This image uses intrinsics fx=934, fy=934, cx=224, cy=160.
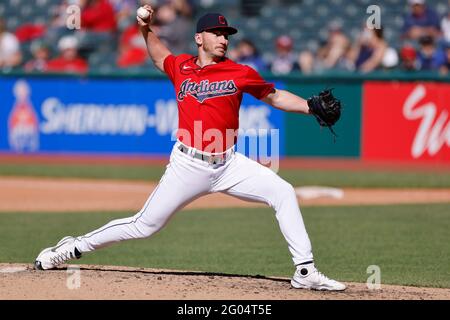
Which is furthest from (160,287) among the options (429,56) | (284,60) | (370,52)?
(284,60)

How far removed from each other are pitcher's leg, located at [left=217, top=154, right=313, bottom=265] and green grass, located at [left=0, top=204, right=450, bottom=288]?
1246mm

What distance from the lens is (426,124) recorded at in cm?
1527

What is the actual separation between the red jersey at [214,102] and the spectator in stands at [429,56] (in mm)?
9987

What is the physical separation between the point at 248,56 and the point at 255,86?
10769 millimetres

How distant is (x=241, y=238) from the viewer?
10.1 metres

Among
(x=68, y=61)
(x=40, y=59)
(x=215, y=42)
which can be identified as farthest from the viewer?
(x=40, y=59)

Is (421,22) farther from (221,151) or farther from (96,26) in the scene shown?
(221,151)

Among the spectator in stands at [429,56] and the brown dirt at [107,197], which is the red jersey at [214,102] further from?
the spectator in stands at [429,56]

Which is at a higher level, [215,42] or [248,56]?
[248,56]

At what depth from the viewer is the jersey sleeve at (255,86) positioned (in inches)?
256

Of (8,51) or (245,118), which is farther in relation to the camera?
(8,51)

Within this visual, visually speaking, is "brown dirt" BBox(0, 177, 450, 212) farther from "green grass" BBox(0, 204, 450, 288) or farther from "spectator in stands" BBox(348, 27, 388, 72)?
"spectator in stands" BBox(348, 27, 388, 72)

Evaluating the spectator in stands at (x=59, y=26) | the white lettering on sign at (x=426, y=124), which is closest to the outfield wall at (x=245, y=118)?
the white lettering on sign at (x=426, y=124)
